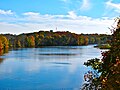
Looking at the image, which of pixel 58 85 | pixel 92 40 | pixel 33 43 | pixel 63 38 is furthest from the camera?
pixel 92 40

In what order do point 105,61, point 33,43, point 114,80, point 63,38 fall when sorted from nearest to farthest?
point 114,80 < point 105,61 < point 33,43 < point 63,38

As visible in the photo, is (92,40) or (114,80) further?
(92,40)

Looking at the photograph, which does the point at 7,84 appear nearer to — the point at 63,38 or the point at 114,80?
the point at 114,80

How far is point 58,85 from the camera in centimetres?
2558

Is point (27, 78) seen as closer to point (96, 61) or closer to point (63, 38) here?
point (96, 61)

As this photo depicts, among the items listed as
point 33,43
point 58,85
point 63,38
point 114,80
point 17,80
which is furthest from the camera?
point 63,38

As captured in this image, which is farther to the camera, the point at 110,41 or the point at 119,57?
the point at 110,41

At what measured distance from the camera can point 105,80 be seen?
557 centimetres

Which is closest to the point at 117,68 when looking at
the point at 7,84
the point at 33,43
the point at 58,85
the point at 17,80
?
the point at 58,85

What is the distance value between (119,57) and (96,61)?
798mm

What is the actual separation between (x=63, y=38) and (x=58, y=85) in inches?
4854

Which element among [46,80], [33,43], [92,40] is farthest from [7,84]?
[92,40]

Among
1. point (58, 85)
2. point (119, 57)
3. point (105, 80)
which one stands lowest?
point (58, 85)

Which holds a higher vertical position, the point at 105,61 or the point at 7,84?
the point at 105,61
